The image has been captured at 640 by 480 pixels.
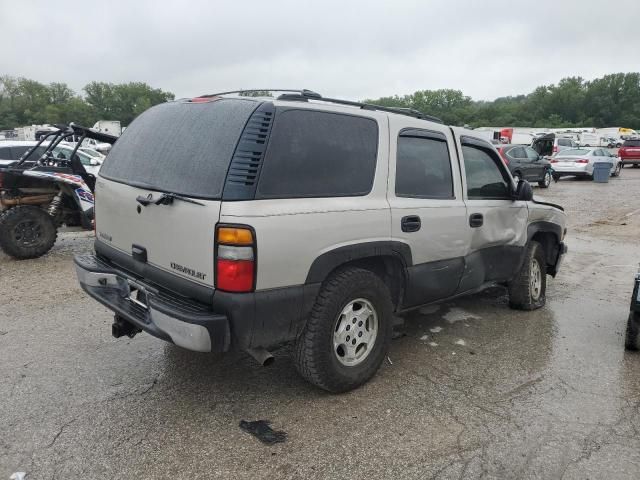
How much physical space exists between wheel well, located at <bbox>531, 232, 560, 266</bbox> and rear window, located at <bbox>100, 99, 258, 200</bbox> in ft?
12.4

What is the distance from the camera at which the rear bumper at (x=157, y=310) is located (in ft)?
8.69

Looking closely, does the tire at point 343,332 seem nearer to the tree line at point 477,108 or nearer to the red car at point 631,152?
the red car at point 631,152

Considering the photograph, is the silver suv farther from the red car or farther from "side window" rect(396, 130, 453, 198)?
the red car

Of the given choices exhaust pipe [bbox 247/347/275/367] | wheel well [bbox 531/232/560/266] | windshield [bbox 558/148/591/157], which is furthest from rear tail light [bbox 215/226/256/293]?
windshield [bbox 558/148/591/157]

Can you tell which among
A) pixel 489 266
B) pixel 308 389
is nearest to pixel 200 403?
pixel 308 389

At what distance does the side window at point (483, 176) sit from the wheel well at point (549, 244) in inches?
41.3

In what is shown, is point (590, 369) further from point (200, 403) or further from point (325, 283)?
point (200, 403)

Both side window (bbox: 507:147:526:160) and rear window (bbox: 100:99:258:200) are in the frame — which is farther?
side window (bbox: 507:147:526:160)

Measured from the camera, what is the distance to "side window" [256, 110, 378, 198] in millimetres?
2811

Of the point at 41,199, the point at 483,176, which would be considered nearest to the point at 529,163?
the point at 483,176

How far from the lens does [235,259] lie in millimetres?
2633

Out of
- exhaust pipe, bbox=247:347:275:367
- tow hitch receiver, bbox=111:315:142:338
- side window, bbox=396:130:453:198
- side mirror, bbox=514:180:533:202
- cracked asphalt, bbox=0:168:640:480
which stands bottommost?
cracked asphalt, bbox=0:168:640:480

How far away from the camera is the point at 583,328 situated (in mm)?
4801

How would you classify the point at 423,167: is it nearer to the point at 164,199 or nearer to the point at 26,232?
the point at 164,199
